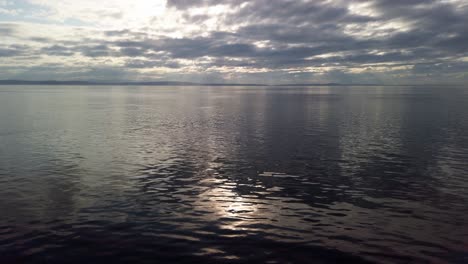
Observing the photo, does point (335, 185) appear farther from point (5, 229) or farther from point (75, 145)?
point (75, 145)

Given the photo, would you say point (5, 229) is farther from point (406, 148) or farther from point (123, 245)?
point (406, 148)

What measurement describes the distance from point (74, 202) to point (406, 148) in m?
50.2

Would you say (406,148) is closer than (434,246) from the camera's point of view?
No

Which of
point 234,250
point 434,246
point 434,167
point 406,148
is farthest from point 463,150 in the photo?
point 234,250

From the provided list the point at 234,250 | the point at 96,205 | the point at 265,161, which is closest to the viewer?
the point at 234,250

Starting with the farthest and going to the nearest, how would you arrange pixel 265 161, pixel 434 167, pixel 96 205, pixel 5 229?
pixel 265 161
pixel 434 167
pixel 96 205
pixel 5 229

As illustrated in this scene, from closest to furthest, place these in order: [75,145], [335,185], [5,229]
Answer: [5,229] < [335,185] < [75,145]

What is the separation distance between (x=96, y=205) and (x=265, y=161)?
951 inches

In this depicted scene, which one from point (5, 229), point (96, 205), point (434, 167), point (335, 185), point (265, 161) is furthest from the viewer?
point (265, 161)

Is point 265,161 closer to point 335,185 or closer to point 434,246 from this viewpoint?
point 335,185

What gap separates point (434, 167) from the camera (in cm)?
4584

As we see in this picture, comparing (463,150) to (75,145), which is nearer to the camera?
(463,150)

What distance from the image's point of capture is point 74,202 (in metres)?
32.6

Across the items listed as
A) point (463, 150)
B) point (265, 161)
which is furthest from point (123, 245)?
Result: point (463, 150)
